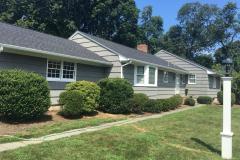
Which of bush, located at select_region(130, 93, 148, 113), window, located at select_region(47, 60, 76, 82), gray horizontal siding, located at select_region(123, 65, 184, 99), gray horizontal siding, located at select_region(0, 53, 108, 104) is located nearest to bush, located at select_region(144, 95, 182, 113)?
bush, located at select_region(130, 93, 148, 113)

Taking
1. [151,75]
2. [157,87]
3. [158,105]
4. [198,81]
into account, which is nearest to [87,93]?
[158,105]

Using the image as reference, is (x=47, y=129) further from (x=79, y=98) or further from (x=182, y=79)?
(x=182, y=79)

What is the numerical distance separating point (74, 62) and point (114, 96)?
113 inches

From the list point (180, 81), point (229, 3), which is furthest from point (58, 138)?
point (229, 3)

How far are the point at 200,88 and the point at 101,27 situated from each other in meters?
17.9

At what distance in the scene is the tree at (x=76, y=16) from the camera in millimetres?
41438

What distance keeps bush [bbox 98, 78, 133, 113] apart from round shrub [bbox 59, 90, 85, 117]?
A: 255 cm

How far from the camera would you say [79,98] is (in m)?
13.8

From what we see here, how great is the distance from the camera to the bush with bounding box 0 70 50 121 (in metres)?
11.1

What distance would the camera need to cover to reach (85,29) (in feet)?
149

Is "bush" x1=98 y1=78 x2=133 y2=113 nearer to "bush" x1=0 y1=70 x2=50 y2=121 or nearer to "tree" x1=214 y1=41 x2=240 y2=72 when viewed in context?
"bush" x1=0 y1=70 x2=50 y2=121

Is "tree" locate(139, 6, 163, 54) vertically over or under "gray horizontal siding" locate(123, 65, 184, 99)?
over

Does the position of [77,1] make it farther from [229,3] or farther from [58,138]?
[58,138]

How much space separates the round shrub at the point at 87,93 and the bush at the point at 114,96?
29.0 inches
